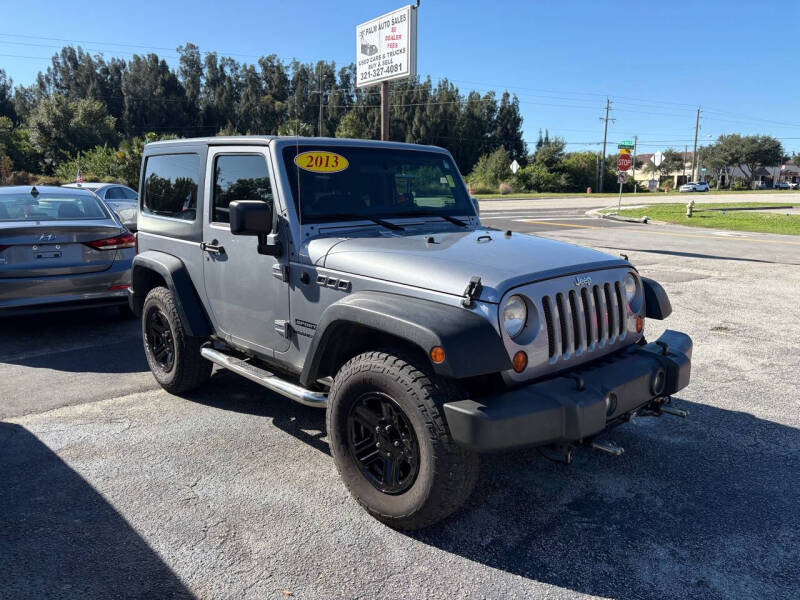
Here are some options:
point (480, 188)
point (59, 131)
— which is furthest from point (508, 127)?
point (59, 131)

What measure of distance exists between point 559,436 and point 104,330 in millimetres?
5966

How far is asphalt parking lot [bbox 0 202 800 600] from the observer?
266cm

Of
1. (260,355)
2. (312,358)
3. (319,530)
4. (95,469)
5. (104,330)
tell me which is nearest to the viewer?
(319,530)

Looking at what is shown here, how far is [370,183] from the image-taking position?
405 cm

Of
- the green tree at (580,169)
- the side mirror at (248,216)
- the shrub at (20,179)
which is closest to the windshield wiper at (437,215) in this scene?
the side mirror at (248,216)

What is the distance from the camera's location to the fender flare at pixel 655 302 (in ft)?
12.2

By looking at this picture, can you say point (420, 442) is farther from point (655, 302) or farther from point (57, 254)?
point (57, 254)

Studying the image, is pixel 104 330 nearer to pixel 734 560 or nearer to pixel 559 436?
pixel 559 436

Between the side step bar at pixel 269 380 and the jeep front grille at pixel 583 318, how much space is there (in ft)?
4.18

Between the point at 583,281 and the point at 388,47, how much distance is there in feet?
52.4

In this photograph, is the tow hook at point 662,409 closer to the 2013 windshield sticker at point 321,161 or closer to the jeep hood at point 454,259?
the jeep hood at point 454,259

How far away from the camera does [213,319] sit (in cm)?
438

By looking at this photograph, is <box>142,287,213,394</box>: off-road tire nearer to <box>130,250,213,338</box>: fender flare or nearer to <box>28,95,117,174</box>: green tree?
<box>130,250,213,338</box>: fender flare

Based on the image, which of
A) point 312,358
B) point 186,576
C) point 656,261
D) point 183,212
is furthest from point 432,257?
point 656,261
